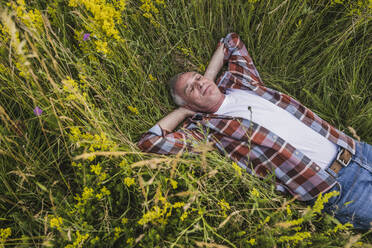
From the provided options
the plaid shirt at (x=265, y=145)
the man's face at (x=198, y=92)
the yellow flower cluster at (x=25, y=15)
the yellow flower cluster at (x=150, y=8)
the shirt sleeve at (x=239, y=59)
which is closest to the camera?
the yellow flower cluster at (x=25, y=15)

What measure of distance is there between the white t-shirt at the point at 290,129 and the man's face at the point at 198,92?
0.69 ft

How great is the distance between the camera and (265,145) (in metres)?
2.13

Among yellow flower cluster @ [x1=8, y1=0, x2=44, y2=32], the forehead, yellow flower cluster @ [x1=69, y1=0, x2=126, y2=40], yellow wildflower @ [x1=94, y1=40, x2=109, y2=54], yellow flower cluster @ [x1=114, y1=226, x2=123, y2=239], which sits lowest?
yellow flower cluster @ [x1=114, y1=226, x2=123, y2=239]

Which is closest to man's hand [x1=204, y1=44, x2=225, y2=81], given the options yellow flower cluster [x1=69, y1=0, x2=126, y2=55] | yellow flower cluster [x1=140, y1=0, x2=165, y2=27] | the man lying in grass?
the man lying in grass

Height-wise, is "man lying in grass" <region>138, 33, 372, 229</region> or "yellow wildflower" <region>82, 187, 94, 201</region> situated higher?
"man lying in grass" <region>138, 33, 372, 229</region>

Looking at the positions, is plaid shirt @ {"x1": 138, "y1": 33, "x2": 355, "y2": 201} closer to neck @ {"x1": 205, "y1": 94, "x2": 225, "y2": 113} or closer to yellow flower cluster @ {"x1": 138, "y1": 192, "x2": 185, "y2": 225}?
neck @ {"x1": 205, "y1": 94, "x2": 225, "y2": 113}

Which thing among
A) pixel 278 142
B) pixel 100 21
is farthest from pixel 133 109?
pixel 278 142

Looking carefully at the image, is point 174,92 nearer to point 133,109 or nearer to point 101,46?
point 133,109

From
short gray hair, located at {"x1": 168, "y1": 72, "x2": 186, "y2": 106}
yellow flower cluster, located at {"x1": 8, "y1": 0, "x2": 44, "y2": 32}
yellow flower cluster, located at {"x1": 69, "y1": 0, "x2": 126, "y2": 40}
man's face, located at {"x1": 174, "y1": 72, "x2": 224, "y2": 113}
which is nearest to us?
yellow flower cluster, located at {"x1": 8, "y1": 0, "x2": 44, "y2": 32}

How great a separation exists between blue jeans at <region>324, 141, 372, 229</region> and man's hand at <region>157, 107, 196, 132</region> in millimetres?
1610

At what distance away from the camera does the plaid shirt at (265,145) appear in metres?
2.07

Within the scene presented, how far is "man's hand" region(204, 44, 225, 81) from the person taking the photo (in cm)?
257

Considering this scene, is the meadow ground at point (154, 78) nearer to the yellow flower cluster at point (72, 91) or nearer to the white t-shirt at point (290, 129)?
the yellow flower cluster at point (72, 91)

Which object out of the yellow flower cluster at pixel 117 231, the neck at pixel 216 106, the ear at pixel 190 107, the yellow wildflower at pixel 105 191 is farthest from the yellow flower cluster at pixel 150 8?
the yellow flower cluster at pixel 117 231
